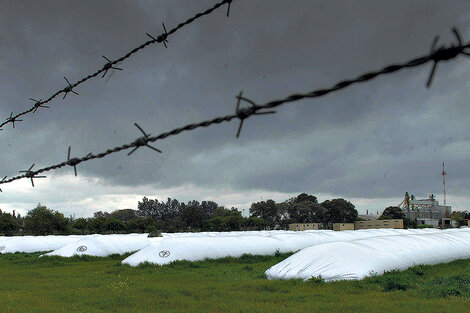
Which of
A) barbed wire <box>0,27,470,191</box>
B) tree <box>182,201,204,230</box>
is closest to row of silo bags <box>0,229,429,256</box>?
barbed wire <box>0,27,470,191</box>

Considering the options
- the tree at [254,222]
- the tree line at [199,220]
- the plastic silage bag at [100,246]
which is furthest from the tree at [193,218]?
the plastic silage bag at [100,246]

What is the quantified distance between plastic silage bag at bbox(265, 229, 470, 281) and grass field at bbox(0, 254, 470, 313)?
46cm

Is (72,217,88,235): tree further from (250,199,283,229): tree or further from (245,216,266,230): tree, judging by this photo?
(250,199,283,229): tree

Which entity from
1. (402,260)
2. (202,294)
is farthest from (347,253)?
(202,294)

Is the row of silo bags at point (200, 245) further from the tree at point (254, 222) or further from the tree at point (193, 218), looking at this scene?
the tree at point (193, 218)

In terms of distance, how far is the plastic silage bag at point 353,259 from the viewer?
38.2 feet

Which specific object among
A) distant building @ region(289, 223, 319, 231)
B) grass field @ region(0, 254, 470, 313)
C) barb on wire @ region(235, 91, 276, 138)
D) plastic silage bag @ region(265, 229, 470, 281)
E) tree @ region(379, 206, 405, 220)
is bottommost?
distant building @ region(289, 223, 319, 231)

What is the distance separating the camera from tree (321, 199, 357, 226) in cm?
6831

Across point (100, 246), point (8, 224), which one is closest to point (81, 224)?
point (8, 224)

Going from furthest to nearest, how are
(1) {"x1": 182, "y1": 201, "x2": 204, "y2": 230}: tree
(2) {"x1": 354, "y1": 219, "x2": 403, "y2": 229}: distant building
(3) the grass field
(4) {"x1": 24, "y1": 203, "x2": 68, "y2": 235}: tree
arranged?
(1) {"x1": 182, "y1": 201, "x2": 204, "y2": 230}: tree, (4) {"x1": 24, "y1": 203, "x2": 68, "y2": 235}: tree, (2) {"x1": 354, "y1": 219, "x2": 403, "y2": 229}: distant building, (3) the grass field

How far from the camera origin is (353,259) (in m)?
12.0

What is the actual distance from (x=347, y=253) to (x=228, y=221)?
47.9 m

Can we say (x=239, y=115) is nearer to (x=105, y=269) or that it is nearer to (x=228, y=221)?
(x=105, y=269)

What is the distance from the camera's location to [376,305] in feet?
27.2
